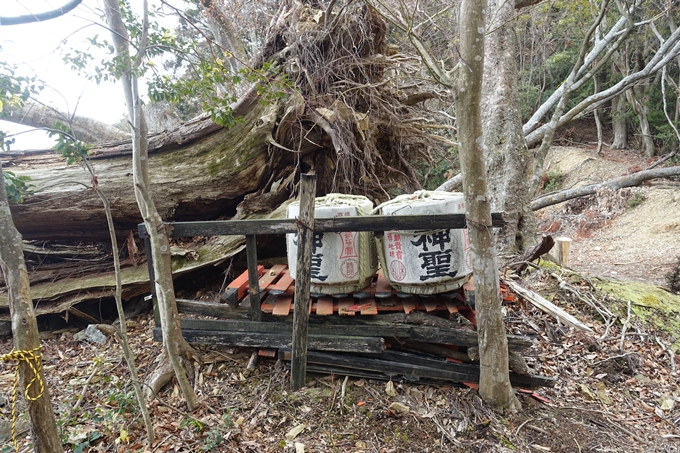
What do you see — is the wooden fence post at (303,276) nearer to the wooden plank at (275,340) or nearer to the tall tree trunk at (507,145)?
the wooden plank at (275,340)

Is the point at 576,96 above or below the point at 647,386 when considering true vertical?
above

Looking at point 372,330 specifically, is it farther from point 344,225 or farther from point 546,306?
point 546,306

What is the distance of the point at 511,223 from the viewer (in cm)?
602

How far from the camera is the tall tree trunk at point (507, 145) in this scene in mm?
6008

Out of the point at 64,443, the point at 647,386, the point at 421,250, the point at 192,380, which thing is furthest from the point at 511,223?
the point at 64,443

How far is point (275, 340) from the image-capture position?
141 inches

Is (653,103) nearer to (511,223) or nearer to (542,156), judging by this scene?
(542,156)

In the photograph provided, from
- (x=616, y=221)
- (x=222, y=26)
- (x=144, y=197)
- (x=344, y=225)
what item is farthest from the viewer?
(x=616, y=221)

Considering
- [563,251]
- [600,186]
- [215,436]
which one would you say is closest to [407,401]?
[215,436]

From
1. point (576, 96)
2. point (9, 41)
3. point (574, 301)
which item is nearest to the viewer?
point (9, 41)

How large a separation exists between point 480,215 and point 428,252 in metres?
0.59

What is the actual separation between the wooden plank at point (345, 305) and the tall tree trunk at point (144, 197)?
58.2 inches

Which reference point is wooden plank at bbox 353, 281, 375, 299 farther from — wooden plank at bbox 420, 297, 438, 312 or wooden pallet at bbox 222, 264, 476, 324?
wooden plank at bbox 420, 297, 438, 312

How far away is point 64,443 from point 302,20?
6127 mm
